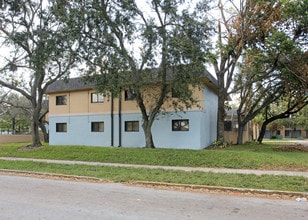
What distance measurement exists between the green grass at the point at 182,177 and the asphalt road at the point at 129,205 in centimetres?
120

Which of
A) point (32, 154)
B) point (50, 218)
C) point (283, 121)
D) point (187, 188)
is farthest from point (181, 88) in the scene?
point (283, 121)

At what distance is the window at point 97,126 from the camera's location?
26.8m

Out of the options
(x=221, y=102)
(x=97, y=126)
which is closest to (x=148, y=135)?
(x=221, y=102)

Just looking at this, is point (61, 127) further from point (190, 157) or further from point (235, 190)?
point (235, 190)

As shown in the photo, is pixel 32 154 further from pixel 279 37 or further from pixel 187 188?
pixel 279 37

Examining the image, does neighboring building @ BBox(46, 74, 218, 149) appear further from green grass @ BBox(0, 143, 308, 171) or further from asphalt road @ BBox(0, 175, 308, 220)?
asphalt road @ BBox(0, 175, 308, 220)

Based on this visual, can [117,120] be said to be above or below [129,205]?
above

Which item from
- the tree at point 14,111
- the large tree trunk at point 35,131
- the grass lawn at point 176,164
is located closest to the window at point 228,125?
the grass lawn at point 176,164

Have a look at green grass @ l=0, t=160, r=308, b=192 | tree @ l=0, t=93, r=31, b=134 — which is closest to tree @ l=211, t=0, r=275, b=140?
green grass @ l=0, t=160, r=308, b=192

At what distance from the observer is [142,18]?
701 inches

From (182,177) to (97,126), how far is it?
17.2 metres

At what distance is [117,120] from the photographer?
1024 inches

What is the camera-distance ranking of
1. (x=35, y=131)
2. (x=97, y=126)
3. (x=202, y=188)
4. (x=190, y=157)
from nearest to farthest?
(x=202, y=188), (x=190, y=157), (x=35, y=131), (x=97, y=126)

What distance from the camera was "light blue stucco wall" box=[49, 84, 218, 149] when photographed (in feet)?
75.4
